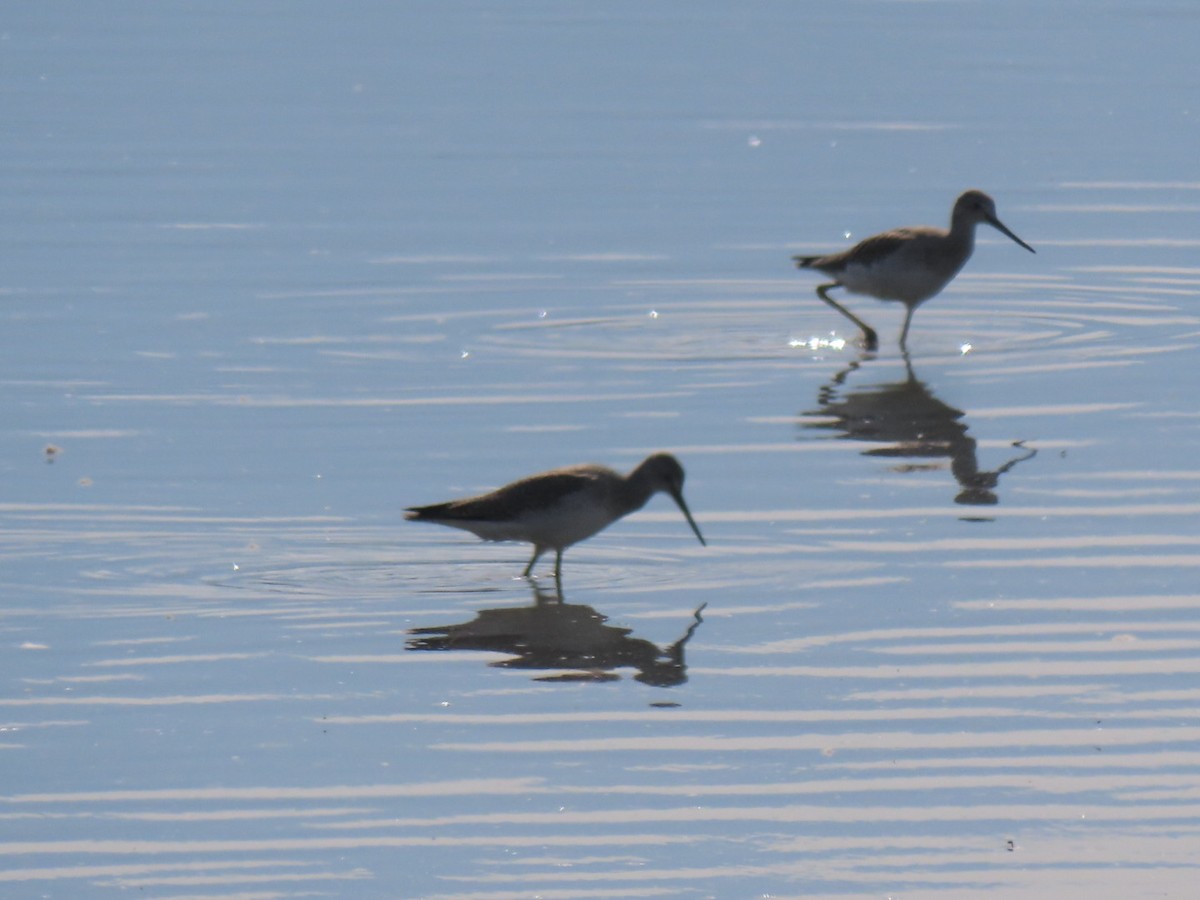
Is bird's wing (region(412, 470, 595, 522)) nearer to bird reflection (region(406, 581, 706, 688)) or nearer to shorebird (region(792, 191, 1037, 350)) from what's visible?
bird reflection (region(406, 581, 706, 688))

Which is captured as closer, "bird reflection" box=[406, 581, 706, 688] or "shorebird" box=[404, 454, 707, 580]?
"bird reflection" box=[406, 581, 706, 688]

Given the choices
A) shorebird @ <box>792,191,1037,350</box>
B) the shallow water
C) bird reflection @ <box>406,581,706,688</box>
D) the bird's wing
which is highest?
shorebird @ <box>792,191,1037,350</box>

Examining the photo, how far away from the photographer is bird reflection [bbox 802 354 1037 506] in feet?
38.3

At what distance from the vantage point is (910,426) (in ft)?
42.6

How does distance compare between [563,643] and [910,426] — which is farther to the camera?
[910,426]

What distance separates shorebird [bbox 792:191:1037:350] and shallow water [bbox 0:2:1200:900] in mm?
392

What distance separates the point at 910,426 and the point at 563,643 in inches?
170

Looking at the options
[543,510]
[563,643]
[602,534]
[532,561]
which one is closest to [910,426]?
[602,534]

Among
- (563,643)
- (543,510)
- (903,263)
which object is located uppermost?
(903,263)

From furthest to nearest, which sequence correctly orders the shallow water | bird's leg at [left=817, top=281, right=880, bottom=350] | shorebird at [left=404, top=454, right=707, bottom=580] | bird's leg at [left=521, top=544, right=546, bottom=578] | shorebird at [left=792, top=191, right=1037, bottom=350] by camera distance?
1. bird's leg at [left=817, top=281, right=880, bottom=350]
2. shorebird at [left=792, top=191, right=1037, bottom=350]
3. bird's leg at [left=521, top=544, right=546, bottom=578]
4. shorebird at [left=404, top=454, right=707, bottom=580]
5. the shallow water

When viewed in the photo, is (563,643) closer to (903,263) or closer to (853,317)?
(903,263)

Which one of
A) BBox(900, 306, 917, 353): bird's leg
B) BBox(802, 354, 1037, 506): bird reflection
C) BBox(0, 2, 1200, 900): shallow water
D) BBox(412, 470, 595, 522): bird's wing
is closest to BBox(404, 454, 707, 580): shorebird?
BBox(412, 470, 595, 522): bird's wing

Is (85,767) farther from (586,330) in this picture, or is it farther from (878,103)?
(878,103)

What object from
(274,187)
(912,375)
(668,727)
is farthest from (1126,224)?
(668,727)
